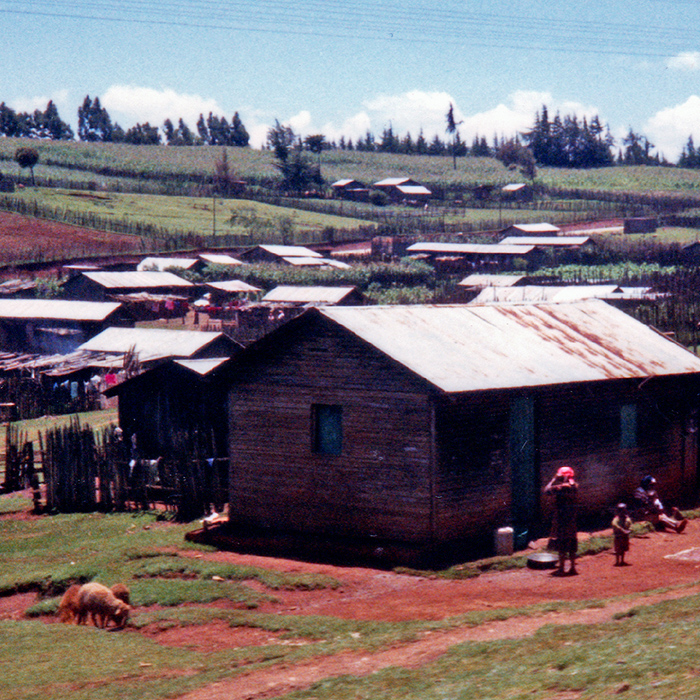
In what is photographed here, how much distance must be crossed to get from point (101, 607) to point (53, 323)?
1710 inches

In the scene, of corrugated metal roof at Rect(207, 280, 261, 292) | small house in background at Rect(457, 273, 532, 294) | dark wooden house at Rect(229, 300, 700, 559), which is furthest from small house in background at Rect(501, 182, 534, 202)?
dark wooden house at Rect(229, 300, 700, 559)

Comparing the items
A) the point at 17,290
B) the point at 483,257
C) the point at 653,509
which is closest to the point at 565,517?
the point at 653,509

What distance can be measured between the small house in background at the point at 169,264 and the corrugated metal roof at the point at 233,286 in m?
5.95

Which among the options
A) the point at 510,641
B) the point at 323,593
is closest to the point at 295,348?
the point at 323,593

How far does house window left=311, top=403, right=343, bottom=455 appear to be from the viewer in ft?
62.3

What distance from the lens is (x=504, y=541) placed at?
1794cm

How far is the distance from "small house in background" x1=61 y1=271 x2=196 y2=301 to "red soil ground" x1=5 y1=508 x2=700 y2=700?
46.8 m

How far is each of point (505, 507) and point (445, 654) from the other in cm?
842

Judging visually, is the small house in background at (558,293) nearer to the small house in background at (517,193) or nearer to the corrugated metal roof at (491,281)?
the corrugated metal roof at (491,281)

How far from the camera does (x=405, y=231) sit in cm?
10850

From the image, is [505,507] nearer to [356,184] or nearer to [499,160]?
[356,184]

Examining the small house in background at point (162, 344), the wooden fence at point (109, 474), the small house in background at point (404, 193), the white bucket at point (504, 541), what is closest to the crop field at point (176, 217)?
the small house in background at point (404, 193)

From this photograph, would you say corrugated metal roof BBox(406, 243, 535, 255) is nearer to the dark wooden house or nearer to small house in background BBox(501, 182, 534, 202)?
small house in background BBox(501, 182, 534, 202)

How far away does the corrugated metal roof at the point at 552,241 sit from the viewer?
90.1 metres
